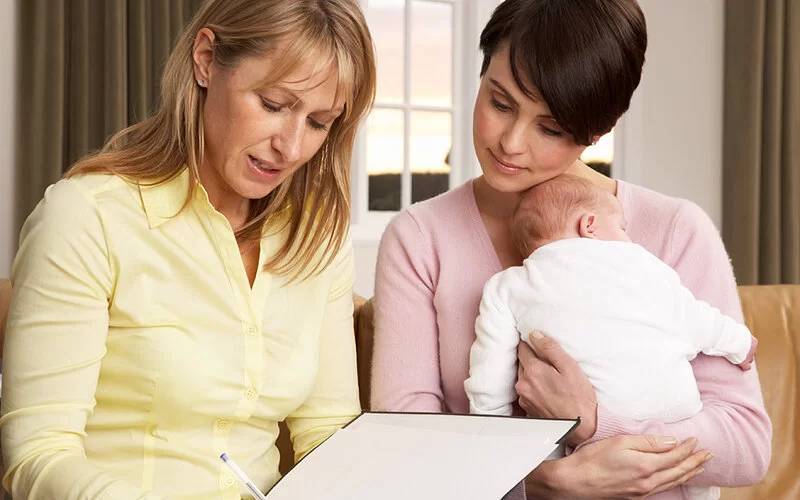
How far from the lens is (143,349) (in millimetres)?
1367

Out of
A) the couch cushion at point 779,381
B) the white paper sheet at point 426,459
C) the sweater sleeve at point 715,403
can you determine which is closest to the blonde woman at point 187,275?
the white paper sheet at point 426,459

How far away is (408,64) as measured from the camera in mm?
4449

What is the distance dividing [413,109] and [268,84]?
316cm

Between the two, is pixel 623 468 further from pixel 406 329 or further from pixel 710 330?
pixel 406 329

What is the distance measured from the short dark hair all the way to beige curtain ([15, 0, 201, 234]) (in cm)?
216

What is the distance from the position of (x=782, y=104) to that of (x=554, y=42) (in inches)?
133

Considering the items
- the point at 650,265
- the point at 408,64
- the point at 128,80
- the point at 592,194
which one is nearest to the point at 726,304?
the point at 650,265

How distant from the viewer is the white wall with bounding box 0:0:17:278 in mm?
3377

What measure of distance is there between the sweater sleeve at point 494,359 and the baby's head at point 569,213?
0.13 meters

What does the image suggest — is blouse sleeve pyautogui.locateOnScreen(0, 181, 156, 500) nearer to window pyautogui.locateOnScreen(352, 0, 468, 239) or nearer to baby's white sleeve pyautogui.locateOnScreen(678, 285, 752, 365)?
baby's white sleeve pyautogui.locateOnScreen(678, 285, 752, 365)

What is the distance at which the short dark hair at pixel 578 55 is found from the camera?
1.57 metres

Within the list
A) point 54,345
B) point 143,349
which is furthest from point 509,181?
point 54,345

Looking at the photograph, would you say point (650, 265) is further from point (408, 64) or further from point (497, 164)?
point (408, 64)

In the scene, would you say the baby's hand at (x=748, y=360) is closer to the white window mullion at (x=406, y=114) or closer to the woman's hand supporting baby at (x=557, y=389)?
the woman's hand supporting baby at (x=557, y=389)
